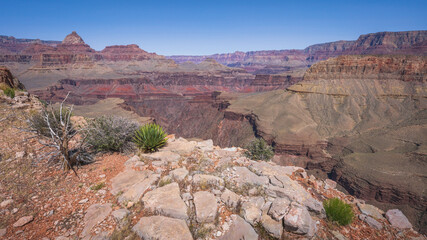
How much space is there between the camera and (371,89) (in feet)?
193

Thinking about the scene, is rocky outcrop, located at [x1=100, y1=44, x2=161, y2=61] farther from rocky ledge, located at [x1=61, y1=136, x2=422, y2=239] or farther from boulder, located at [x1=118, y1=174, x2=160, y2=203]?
rocky ledge, located at [x1=61, y1=136, x2=422, y2=239]

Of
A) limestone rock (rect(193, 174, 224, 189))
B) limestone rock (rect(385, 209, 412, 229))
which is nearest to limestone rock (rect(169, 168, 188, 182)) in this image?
limestone rock (rect(193, 174, 224, 189))

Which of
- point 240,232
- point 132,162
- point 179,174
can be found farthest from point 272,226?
point 132,162

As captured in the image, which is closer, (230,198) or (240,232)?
(240,232)

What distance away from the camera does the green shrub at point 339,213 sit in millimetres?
4945

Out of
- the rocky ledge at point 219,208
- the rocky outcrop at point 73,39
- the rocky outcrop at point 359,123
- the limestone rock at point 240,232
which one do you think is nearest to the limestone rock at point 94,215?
the rocky ledge at point 219,208

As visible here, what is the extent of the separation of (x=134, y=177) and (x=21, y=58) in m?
194

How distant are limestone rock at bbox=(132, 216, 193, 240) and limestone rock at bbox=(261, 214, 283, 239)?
1.80 meters

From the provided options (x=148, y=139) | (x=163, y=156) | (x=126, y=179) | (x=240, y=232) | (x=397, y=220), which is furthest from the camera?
(x=148, y=139)

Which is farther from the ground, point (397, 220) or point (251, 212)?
point (251, 212)

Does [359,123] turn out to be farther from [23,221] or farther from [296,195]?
[23,221]

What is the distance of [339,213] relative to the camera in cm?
499

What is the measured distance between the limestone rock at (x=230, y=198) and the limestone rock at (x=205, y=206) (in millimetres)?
322

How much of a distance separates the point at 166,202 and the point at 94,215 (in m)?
1.66
